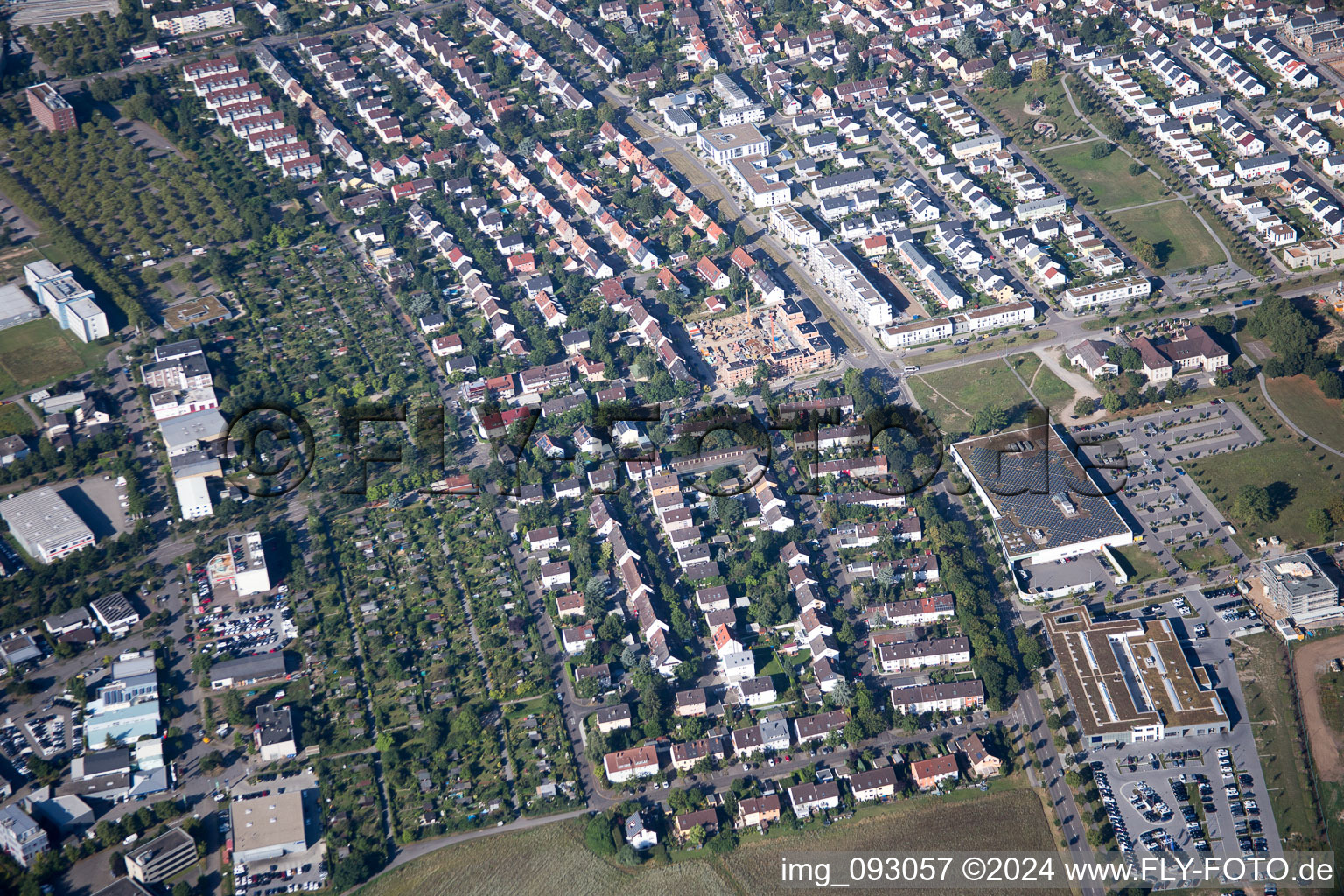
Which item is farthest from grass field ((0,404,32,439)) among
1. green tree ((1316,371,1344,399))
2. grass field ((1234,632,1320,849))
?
green tree ((1316,371,1344,399))

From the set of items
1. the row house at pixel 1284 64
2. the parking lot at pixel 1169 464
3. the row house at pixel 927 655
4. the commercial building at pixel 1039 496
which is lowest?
the row house at pixel 927 655

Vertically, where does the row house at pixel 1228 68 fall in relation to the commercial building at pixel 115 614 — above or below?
above

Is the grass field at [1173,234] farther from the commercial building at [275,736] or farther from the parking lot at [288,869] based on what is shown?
the parking lot at [288,869]

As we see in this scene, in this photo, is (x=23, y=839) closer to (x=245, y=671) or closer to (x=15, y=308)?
(x=245, y=671)

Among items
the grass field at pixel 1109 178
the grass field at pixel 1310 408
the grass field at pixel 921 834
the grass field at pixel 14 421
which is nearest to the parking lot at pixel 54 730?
the grass field at pixel 14 421

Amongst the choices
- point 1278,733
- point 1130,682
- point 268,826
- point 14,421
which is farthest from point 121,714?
point 1278,733

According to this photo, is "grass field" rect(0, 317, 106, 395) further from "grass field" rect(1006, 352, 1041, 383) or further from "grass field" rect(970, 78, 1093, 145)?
"grass field" rect(970, 78, 1093, 145)
